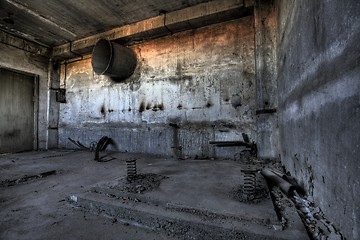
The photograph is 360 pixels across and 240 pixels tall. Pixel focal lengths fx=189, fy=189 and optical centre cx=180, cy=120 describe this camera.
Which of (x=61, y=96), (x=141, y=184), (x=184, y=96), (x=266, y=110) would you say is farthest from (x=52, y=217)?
(x=61, y=96)

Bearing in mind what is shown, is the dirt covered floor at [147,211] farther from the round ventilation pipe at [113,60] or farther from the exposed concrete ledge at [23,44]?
the exposed concrete ledge at [23,44]

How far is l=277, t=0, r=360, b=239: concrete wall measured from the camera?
122cm

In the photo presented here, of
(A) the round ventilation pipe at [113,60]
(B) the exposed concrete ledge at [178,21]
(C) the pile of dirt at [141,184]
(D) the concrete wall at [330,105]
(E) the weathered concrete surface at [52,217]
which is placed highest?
(B) the exposed concrete ledge at [178,21]

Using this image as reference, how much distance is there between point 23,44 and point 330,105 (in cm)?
912

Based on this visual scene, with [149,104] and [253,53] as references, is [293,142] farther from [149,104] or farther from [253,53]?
[149,104]

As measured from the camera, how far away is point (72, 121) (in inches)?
297

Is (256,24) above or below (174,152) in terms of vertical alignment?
above

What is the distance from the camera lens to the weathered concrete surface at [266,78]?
14.0 feet

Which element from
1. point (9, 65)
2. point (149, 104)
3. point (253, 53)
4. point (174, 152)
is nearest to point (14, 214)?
point (174, 152)

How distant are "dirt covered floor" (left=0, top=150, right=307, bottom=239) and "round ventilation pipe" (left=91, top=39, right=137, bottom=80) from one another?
358 centimetres

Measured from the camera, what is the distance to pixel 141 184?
2715 mm

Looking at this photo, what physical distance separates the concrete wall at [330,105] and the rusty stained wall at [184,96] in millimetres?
2406

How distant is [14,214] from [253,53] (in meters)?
5.43

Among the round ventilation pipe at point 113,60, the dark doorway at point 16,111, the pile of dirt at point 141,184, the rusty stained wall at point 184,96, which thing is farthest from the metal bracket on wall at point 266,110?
the dark doorway at point 16,111
